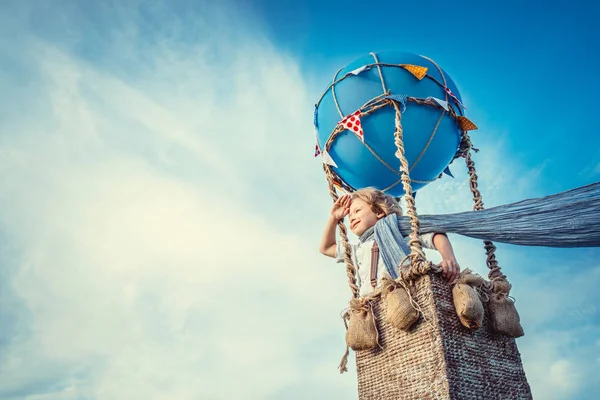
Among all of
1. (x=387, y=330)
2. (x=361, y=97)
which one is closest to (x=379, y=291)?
(x=387, y=330)

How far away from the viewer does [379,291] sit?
3420 millimetres

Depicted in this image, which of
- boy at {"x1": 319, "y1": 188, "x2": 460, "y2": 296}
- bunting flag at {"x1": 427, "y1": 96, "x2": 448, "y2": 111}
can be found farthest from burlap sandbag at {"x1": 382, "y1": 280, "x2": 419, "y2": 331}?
bunting flag at {"x1": 427, "y1": 96, "x2": 448, "y2": 111}

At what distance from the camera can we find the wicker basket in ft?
9.45

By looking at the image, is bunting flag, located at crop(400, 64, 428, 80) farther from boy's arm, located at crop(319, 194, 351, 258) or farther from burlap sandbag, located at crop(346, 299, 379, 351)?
burlap sandbag, located at crop(346, 299, 379, 351)

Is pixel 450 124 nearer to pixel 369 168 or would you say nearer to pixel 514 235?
pixel 369 168

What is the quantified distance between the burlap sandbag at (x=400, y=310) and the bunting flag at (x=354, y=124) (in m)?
1.40

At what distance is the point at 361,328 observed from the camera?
132 inches

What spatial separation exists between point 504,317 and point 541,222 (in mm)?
657

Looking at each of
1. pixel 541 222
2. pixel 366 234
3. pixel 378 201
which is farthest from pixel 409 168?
pixel 541 222

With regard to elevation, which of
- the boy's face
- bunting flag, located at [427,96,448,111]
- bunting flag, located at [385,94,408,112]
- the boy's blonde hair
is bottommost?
the boy's face

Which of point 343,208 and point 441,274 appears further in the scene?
point 343,208

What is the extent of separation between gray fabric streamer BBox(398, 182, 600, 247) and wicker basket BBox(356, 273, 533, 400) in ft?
1.72

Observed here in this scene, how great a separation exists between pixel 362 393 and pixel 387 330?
0.46m

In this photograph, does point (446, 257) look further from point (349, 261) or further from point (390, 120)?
point (390, 120)
